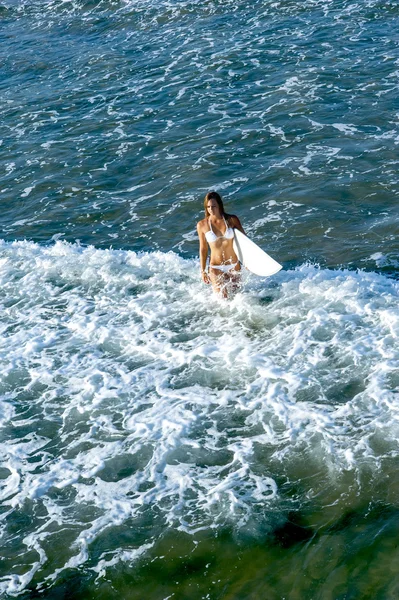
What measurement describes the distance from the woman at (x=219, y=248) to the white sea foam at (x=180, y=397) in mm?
292

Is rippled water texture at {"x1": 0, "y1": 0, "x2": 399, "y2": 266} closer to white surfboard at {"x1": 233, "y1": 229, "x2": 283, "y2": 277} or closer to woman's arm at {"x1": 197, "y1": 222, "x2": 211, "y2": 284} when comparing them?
white surfboard at {"x1": 233, "y1": 229, "x2": 283, "y2": 277}

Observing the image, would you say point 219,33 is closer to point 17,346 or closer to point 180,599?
point 17,346

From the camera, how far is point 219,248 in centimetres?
1049

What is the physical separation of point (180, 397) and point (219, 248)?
2.81m

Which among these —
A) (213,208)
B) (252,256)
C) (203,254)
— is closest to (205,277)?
(203,254)

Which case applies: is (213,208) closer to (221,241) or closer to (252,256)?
(221,241)

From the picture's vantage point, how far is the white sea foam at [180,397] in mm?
6926

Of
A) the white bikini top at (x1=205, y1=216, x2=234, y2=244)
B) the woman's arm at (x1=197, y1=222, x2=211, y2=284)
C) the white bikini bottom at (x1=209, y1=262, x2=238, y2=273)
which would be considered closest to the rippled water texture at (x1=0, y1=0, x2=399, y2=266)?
the white bikini bottom at (x1=209, y1=262, x2=238, y2=273)

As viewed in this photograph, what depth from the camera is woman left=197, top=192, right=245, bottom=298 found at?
10344 millimetres

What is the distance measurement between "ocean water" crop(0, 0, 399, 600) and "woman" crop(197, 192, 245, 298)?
302mm

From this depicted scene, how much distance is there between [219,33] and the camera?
23531mm

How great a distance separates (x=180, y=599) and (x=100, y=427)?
2.72 meters

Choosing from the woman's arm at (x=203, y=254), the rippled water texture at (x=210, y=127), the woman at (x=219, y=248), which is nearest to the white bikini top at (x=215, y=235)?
the woman at (x=219, y=248)

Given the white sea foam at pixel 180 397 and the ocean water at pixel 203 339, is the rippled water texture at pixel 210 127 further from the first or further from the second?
the white sea foam at pixel 180 397
